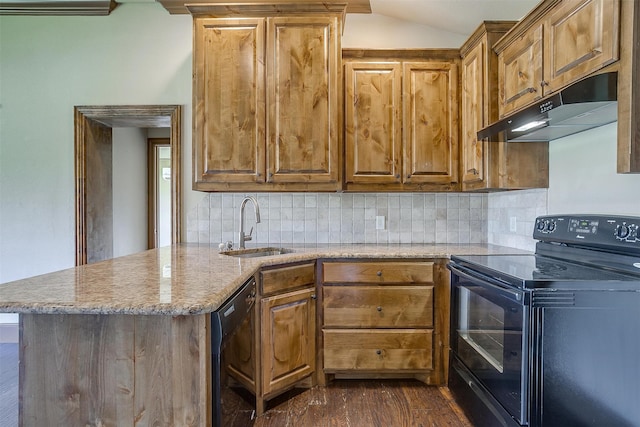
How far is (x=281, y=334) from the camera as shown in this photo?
6.52 feet

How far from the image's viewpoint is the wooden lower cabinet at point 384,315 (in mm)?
2178

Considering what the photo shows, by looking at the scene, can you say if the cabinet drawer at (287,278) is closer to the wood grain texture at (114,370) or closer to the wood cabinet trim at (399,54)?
the wood grain texture at (114,370)

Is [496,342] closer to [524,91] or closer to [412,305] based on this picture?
[412,305]

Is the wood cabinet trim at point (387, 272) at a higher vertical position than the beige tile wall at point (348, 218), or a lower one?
lower

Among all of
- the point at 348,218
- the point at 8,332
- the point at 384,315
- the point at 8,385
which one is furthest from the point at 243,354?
the point at 8,332

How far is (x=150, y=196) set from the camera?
14.7 feet

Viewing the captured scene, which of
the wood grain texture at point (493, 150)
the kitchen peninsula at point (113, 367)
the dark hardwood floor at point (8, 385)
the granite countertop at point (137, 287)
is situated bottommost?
the dark hardwood floor at point (8, 385)

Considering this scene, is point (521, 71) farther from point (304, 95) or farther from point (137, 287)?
point (137, 287)

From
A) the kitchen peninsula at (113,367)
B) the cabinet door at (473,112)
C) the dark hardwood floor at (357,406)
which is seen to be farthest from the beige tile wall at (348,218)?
the kitchen peninsula at (113,367)

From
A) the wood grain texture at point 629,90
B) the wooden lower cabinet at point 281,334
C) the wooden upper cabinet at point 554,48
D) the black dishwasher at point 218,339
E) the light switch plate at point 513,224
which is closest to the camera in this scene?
the black dishwasher at point 218,339

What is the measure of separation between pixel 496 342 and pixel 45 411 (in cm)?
166

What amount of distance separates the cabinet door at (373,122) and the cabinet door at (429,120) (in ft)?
0.25

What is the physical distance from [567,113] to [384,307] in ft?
4.50

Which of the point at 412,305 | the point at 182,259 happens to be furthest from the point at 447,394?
the point at 182,259
